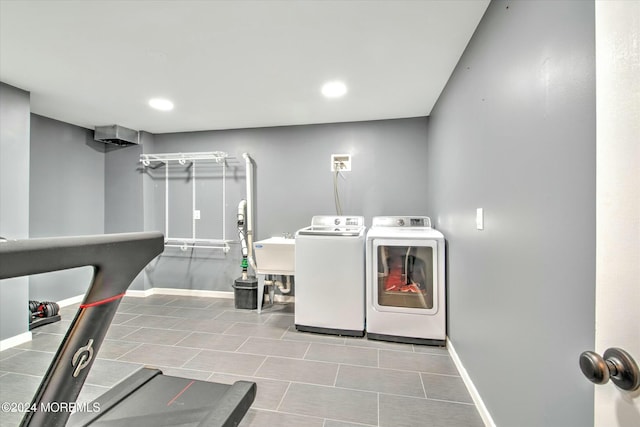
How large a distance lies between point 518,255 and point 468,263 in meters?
0.67

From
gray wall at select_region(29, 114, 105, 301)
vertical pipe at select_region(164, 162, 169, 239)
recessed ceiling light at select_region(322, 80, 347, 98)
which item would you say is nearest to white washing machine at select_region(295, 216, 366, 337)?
recessed ceiling light at select_region(322, 80, 347, 98)

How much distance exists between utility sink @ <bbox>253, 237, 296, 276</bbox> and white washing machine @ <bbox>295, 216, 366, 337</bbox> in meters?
0.38

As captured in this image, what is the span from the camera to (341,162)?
3.35 meters

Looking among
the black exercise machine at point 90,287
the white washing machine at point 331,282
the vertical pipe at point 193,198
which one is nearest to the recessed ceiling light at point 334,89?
the white washing machine at point 331,282

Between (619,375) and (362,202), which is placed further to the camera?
(362,202)

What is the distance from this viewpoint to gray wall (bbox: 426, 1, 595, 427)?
76 cm

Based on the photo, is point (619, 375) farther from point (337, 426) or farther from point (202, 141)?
point (202, 141)

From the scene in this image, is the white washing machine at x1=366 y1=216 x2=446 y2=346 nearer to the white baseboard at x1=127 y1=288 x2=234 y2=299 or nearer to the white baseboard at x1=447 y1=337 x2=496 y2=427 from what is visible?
the white baseboard at x1=447 y1=337 x2=496 y2=427

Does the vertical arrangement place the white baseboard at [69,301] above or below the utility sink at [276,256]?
below

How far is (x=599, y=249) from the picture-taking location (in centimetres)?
Answer: 54

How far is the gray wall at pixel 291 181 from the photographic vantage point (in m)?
3.23

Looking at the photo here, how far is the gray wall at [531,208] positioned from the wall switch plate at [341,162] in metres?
1.66

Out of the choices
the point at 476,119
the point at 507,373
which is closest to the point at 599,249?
→ the point at 507,373

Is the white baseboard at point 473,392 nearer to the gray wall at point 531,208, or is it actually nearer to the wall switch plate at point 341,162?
the gray wall at point 531,208
